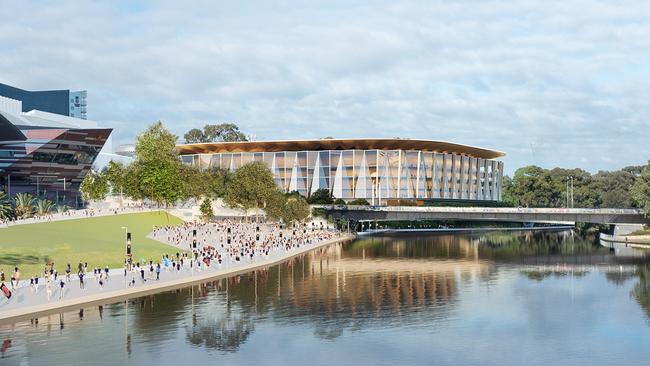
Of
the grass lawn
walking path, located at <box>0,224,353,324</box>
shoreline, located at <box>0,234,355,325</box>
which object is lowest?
shoreline, located at <box>0,234,355,325</box>

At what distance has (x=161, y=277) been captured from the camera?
238 ft

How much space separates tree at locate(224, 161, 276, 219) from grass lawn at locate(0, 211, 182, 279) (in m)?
26.3

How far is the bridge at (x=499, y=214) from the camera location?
13500 cm

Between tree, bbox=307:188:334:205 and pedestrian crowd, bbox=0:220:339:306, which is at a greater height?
tree, bbox=307:188:334:205

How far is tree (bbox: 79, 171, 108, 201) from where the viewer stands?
558 ft

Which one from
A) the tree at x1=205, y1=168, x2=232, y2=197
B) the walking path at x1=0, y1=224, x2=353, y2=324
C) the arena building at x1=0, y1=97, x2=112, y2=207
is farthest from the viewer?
the tree at x1=205, y1=168, x2=232, y2=197

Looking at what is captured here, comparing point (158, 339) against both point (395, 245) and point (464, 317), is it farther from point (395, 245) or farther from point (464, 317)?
point (395, 245)

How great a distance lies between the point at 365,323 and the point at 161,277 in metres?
30.2

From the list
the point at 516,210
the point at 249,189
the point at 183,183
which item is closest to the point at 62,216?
the point at 183,183

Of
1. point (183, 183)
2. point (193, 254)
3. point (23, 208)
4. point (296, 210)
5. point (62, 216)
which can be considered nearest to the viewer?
point (193, 254)

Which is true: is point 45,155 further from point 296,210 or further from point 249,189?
point 296,210

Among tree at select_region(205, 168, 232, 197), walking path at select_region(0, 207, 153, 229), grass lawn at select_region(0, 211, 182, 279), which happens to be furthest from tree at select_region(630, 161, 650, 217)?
walking path at select_region(0, 207, 153, 229)

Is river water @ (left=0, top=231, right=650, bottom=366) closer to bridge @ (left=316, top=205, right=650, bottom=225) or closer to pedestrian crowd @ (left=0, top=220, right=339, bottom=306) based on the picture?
pedestrian crowd @ (left=0, top=220, right=339, bottom=306)

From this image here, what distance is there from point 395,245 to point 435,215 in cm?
2256
